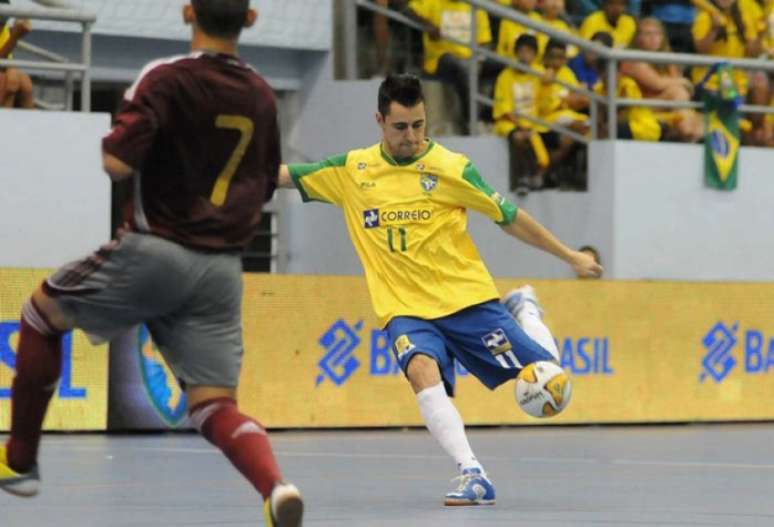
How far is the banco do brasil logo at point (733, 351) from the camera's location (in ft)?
60.3

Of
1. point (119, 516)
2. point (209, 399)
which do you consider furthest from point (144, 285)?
point (119, 516)

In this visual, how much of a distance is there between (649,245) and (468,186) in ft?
30.9

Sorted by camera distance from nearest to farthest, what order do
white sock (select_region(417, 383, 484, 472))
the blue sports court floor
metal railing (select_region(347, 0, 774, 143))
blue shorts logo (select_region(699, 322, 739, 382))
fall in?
1. the blue sports court floor
2. white sock (select_region(417, 383, 484, 472))
3. blue shorts logo (select_region(699, 322, 739, 382))
4. metal railing (select_region(347, 0, 774, 143))

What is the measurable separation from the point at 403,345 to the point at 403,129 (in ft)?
3.66

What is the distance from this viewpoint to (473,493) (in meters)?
10.2

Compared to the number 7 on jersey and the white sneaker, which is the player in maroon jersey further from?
the white sneaker

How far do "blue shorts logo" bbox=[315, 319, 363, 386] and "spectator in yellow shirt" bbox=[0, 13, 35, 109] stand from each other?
10.3 feet

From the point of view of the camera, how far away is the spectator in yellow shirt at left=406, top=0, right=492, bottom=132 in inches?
798

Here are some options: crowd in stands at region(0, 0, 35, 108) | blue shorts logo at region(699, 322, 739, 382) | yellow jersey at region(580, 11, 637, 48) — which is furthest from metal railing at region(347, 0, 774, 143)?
crowd in stands at region(0, 0, 35, 108)

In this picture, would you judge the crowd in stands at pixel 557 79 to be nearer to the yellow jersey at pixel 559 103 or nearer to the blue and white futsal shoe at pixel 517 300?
the yellow jersey at pixel 559 103

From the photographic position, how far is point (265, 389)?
1611cm

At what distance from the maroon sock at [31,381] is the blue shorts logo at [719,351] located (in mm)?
11411

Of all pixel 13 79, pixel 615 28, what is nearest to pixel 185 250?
pixel 13 79

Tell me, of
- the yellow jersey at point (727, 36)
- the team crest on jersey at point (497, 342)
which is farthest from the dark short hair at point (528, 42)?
the team crest on jersey at point (497, 342)
